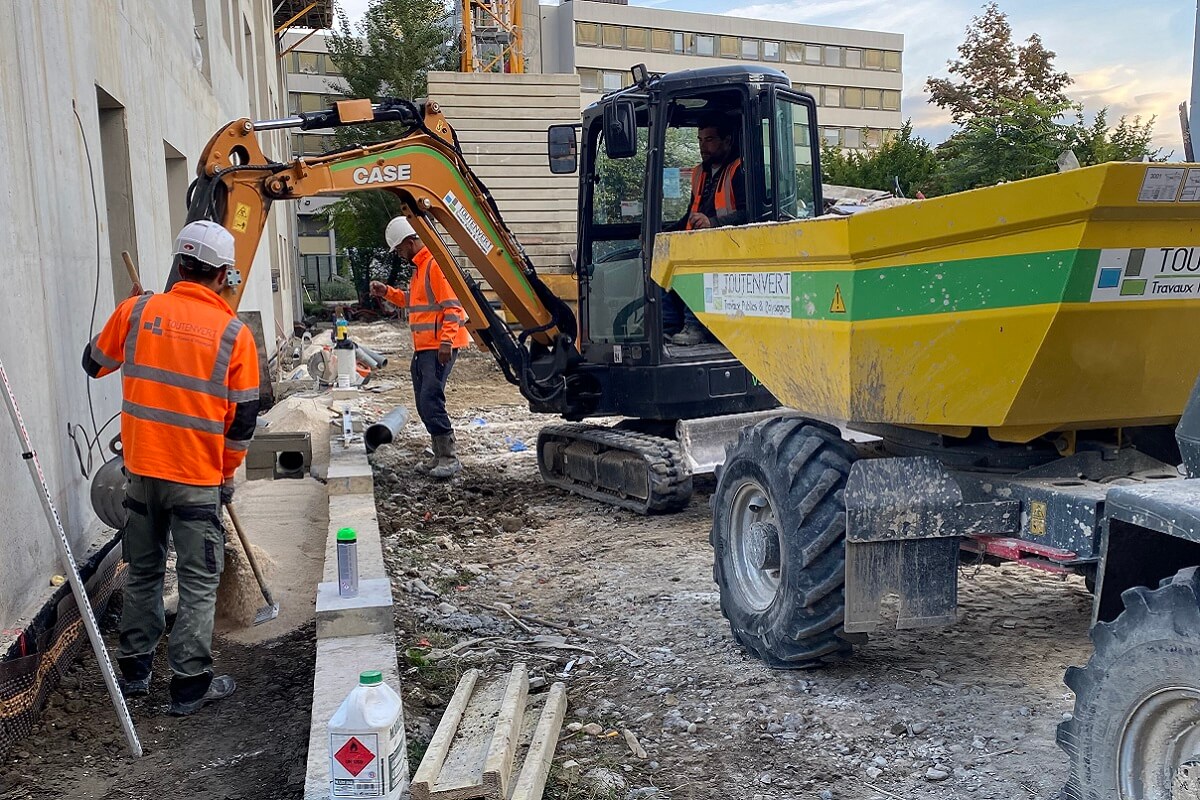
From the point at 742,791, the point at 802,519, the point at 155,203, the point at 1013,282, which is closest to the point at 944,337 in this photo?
the point at 1013,282

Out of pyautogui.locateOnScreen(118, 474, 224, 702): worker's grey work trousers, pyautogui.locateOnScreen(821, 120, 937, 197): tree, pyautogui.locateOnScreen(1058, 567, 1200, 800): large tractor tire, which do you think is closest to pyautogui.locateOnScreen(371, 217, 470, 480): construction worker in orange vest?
pyautogui.locateOnScreen(118, 474, 224, 702): worker's grey work trousers

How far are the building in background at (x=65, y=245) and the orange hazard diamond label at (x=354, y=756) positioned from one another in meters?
1.45

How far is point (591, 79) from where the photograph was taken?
4991 centimetres

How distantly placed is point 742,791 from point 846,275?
178 centimetres

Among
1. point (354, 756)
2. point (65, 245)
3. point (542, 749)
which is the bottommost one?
point (542, 749)

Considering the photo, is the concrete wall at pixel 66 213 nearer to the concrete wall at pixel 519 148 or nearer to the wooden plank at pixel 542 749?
the wooden plank at pixel 542 749

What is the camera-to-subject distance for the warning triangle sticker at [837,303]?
381 cm

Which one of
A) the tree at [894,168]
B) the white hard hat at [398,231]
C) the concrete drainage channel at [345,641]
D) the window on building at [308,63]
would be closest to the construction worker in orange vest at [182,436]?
the concrete drainage channel at [345,641]

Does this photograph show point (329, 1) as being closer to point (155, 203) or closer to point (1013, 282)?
point (155, 203)

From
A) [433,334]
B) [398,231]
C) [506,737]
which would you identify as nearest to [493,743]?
[506,737]

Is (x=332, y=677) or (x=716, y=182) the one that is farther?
(x=716, y=182)

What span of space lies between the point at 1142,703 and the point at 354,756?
6.53 feet

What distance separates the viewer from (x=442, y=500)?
316 inches

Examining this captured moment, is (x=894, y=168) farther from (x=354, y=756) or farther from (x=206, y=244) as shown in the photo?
(x=354, y=756)
